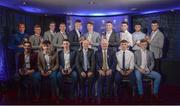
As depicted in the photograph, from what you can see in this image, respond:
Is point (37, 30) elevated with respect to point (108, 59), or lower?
elevated

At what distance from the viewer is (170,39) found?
3438 millimetres

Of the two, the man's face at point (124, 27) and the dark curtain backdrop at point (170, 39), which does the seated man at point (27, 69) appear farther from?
the dark curtain backdrop at point (170, 39)

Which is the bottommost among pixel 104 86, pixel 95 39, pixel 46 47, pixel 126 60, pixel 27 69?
pixel 104 86

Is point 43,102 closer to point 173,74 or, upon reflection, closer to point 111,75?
point 111,75

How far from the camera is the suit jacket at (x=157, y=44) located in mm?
3471

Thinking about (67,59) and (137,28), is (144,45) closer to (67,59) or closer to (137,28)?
(137,28)

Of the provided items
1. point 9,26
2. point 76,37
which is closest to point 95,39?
point 76,37

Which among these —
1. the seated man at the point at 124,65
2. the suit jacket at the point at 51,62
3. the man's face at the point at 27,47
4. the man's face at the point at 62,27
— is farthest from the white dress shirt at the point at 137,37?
the man's face at the point at 27,47

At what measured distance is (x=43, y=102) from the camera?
3.53 meters

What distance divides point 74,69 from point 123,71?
2.20 ft

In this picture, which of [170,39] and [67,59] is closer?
[170,39]

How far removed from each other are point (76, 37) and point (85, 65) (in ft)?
1.32

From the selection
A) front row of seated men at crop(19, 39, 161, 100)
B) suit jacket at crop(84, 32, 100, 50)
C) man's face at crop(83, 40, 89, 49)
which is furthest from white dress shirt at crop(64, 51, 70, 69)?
suit jacket at crop(84, 32, 100, 50)

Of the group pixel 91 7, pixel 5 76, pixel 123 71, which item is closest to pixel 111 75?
pixel 123 71
